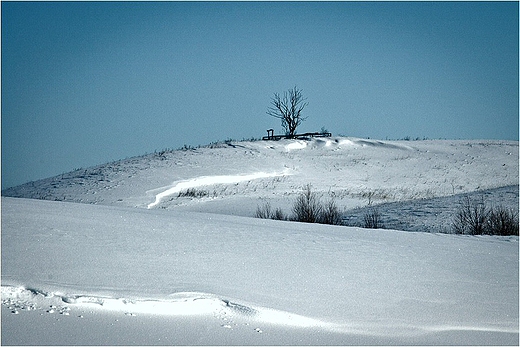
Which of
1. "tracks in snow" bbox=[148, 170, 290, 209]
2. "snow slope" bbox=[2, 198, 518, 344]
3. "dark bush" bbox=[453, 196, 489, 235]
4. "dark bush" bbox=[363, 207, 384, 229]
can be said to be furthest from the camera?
"tracks in snow" bbox=[148, 170, 290, 209]

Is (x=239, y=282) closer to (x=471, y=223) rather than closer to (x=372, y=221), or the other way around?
(x=471, y=223)

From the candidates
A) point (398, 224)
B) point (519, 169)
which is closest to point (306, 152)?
point (519, 169)

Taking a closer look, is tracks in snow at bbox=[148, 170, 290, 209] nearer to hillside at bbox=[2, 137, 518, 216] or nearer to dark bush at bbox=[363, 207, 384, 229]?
hillside at bbox=[2, 137, 518, 216]

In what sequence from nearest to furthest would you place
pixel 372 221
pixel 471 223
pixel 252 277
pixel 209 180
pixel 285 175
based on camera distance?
pixel 252 277 < pixel 471 223 < pixel 372 221 < pixel 209 180 < pixel 285 175

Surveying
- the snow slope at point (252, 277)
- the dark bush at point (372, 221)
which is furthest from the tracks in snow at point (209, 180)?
the snow slope at point (252, 277)

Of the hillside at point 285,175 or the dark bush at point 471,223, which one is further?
the hillside at point 285,175

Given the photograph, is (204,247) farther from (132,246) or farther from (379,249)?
(379,249)

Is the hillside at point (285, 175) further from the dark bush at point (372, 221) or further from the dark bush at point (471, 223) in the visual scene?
the dark bush at point (471, 223)

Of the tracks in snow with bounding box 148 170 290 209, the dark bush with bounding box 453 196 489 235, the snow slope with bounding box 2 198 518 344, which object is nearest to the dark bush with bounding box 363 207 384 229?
the dark bush with bounding box 453 196 489 235

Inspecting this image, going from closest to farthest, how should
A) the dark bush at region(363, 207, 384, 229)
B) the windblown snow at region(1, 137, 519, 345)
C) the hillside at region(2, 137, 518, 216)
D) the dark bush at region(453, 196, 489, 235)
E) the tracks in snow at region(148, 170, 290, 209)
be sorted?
the windblown snow at region(1, 137, 519, 345)
the dark bush at region(453, 196, 489, 235)
the dark bush at region(363, 207, 384, 229)
the hillside at region(2, 137, 518, 216)
the tracks in snow at region(148, 170, 290, 209)

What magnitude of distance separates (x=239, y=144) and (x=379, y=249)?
1102 inches

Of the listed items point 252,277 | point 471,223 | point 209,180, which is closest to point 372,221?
point 471,223

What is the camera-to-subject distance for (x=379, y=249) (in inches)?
211

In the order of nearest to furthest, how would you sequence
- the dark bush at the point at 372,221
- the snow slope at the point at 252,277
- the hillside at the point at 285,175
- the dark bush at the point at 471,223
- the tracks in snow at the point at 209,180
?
the snow slope at the point at 252,277, the dark bush at the point at 471,223, the dark bush at the point at 372,221, the hillside at the point at 285,175, the tracks in snow at the point at 209,180
